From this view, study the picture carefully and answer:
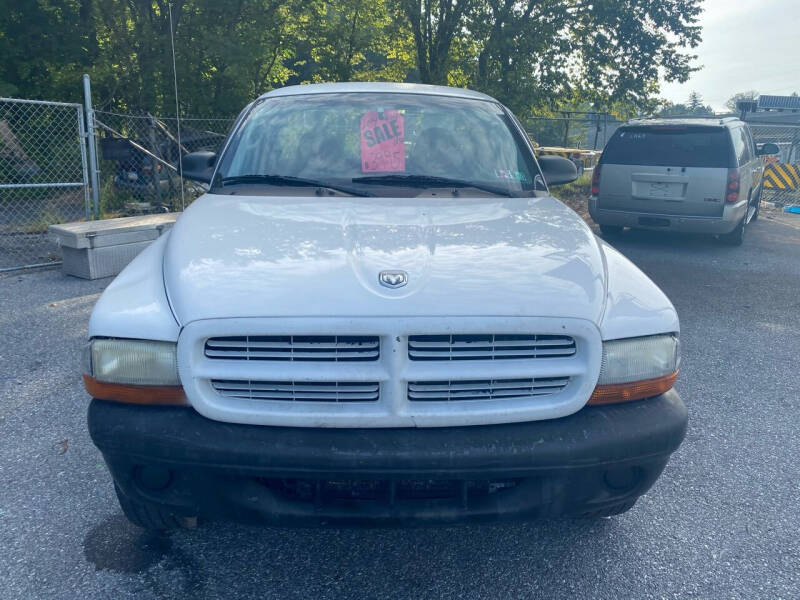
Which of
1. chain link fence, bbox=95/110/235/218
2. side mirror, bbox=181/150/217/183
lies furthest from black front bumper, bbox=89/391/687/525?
chain link fence, bbox=95/110/235/218

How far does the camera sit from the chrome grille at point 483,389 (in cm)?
213

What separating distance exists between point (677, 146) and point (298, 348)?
28.1 ft

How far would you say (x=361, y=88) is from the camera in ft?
13.2

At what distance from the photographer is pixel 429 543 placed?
2713 millimetres

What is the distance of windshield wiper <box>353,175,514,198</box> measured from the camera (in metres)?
3.37

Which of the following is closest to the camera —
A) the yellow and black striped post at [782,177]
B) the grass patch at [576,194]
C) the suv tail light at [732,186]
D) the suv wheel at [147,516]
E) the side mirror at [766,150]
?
the suv wheel at [147,516]

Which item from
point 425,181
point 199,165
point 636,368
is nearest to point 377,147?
point 425,181

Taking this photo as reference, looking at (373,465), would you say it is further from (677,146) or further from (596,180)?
(596,180)

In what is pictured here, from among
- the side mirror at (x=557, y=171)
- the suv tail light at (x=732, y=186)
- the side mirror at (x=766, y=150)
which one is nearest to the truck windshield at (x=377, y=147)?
the side mirror at (x=557, y=171)

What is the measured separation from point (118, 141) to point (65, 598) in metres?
10.1

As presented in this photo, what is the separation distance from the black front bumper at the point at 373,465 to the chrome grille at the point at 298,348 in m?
0.22

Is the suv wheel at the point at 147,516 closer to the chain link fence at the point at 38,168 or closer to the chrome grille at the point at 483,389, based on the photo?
the chrome grille at the point at 483,389

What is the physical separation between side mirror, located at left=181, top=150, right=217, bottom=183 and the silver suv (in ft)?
23.4

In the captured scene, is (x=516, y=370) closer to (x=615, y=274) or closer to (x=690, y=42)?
(x=615, y=274)
